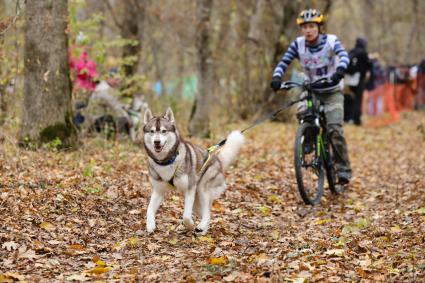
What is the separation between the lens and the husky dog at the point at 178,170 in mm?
6590

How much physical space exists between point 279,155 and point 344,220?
5174 millimetres

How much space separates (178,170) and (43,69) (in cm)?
446

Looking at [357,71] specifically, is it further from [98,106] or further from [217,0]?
[98,106]

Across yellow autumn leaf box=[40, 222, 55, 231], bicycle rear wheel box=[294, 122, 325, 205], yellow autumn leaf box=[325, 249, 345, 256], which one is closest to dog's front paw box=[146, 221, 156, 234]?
yellow autumn leaf box=[40, 222, 55, 231]

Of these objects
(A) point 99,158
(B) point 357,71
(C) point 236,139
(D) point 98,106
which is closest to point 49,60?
(A) point 99,158

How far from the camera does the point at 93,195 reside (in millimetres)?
8000

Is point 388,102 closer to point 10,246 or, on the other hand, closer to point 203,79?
point 203,79

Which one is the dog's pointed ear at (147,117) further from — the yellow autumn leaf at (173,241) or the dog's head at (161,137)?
the yellow autumn leaf at (173,241)

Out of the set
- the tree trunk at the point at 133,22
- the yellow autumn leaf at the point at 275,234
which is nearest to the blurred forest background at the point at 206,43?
the tree trunk at the point at 133,22

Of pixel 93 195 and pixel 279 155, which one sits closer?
pixel 93 195

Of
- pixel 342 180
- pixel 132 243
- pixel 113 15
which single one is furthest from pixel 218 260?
pixel 113 15

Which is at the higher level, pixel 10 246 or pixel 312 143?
pixel 312 143

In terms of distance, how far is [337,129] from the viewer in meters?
9.59

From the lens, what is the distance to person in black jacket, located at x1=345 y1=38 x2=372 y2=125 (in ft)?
67.7
